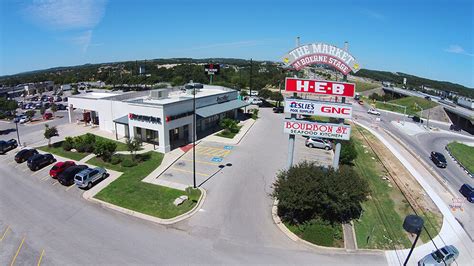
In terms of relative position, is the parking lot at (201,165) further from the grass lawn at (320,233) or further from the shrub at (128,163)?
the grass lawn at (320,233)

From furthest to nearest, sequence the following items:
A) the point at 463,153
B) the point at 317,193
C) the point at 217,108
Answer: the point at 217,108 → the point at 463,153 → the point at 317,193

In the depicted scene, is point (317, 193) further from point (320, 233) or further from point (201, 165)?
point (201, 165)

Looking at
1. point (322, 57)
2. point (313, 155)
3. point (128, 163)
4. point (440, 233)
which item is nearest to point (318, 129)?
point (322, 57)

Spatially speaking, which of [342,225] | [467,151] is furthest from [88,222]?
[467,151]

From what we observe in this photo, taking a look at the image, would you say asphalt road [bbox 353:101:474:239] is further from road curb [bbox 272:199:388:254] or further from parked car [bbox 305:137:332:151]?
Result: parked car [bbox 305:137:332:151]

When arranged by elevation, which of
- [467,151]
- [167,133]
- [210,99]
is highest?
[210,99]

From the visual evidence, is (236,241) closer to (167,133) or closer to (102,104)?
(167,133)
